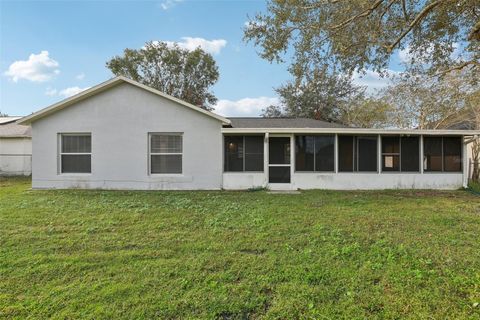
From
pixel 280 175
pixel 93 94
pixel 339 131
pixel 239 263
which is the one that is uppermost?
pixel 93 94

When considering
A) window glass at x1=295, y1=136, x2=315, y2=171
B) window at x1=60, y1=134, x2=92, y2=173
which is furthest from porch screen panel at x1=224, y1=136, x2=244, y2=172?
window at x1=60, y1=134, x2=92, y2=173

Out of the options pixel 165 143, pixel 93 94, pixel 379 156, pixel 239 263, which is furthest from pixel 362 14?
pixel 93 94

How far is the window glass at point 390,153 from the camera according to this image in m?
10.6

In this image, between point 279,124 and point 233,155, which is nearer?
point 233,155

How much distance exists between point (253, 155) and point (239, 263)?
7222 millimetres

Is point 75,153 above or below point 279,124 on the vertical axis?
below

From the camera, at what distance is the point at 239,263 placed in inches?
142

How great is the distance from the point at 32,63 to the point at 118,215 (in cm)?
1513

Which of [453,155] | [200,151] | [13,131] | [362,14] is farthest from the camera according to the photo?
[13,131]

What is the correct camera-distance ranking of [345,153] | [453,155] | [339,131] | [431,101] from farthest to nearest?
1. [431,101]
2. [345,153]
3. [453,155]
4. [339,131]

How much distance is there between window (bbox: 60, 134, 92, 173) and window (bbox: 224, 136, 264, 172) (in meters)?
5.55

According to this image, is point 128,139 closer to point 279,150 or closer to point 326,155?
point 279,150

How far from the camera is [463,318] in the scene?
8.14 ft

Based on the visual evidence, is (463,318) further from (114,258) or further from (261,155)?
(261,155)
